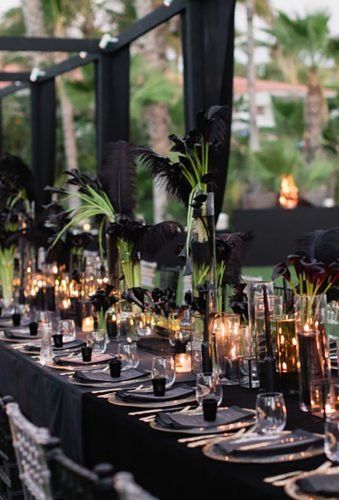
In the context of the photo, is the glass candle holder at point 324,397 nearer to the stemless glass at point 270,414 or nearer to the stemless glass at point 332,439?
the stemless glass at point 270,414

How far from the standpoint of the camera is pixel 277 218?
15.0 meters

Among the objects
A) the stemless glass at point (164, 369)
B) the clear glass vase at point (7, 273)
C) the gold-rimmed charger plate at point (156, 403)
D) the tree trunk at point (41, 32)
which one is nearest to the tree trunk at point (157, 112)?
the tree trunk at point (41, 32)

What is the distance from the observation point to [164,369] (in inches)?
136

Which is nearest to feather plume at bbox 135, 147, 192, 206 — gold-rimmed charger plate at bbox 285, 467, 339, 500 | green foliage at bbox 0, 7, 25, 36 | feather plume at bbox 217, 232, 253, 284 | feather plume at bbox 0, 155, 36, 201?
feather plume at bbox 217, 232, 253, 284

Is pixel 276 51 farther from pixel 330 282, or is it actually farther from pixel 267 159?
pixel 330 282

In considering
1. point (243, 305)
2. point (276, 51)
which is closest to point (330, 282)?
point (243, 305)

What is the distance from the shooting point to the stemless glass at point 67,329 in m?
4.76

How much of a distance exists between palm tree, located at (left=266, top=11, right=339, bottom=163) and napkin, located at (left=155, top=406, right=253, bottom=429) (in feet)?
60.3

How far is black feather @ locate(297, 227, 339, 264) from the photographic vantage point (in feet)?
12.9

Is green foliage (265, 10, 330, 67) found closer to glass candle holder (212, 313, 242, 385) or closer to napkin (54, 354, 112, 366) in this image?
napkin (54, 354, 112, 366)

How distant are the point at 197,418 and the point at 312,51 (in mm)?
19010

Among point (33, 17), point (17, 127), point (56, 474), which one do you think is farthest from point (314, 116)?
point (56, 474)

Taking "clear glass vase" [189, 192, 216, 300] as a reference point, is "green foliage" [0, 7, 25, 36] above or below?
above

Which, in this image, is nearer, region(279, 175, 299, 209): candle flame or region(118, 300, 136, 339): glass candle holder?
region(118, 300, 136, 339): glass candle holder
